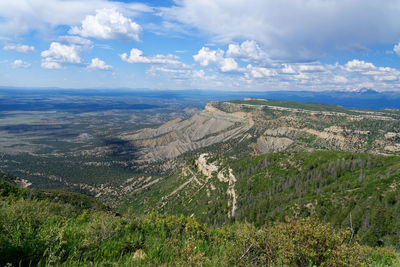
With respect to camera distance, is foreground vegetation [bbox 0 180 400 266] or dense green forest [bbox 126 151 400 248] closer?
foreground vegetation [bbox 0 180 400 266]

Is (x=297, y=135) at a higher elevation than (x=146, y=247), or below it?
below

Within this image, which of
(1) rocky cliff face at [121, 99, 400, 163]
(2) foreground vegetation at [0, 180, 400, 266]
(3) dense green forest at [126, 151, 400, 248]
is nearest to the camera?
(2) foreground vegetation at [0, 180, 400, 266]

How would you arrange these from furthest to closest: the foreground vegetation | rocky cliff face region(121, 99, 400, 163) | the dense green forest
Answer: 1. rocky cliff face region(121, 99, 400, 163)
2. the dense green forest
3. the foreground vegetation

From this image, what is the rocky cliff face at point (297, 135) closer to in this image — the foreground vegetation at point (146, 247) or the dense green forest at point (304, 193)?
the dense green forest at point (304, 193)

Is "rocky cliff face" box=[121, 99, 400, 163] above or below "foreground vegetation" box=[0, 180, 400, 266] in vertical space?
below

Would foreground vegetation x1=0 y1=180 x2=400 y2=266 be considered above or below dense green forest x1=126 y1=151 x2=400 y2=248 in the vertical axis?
above

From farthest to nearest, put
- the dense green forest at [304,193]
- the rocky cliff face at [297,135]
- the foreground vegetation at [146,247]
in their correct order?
the rocky cliff face at [297,135] → the dense green forest at [304,193] → the foreground vegetation at [146,247]

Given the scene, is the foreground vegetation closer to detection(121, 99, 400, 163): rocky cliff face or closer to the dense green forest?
the dense green forest

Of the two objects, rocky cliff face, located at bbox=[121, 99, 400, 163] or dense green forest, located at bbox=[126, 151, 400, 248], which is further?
rocky cliff face, located at bbox=[121, 99, 400, 163]

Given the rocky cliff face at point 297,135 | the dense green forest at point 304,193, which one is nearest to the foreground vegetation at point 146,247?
the dense green forest at point 304,193

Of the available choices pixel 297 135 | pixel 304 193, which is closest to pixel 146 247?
pixel 304 193

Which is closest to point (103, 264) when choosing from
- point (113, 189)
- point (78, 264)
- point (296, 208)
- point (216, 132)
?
point (78, 264)

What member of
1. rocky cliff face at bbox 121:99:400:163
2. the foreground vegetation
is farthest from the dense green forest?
rocky cliff face at bbox 121:99:400:163

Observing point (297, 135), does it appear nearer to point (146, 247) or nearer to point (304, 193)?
point (304, 193)
